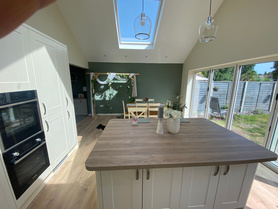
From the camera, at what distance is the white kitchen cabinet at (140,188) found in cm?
109

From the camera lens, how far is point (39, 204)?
146 cm

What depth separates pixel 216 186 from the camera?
121 cm

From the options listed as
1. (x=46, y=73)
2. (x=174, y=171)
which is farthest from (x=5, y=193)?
(x=174, y=171)

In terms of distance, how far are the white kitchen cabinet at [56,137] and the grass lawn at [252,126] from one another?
11.8 feet

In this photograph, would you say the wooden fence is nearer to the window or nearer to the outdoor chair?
the window

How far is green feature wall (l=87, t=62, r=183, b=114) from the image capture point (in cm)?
500

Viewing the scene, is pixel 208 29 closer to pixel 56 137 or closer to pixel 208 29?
pixel 208 29

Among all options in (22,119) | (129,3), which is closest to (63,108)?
(22,119)

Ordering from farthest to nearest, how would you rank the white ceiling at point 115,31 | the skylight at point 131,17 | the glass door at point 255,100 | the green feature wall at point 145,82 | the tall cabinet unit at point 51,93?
the green feature wall at point 145,82 < the skylight at point 131,17 < the white ceiling at point 115,31 < the glass door at point 255,100 < the tall cabinet unit at point 51,93

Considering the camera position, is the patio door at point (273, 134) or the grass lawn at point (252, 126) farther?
the grass lawn at point (252, 126)

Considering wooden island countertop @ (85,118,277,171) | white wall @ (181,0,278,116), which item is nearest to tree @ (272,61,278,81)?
white wall @ (181,0,278,116)

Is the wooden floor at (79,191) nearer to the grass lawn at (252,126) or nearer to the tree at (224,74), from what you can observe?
the grass lawn at (252,126)

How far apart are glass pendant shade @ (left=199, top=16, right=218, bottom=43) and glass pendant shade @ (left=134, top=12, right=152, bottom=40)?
92 centimetres

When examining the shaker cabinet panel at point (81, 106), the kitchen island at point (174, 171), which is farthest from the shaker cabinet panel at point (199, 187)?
the shaker cabinet panel at point (81, 106)
